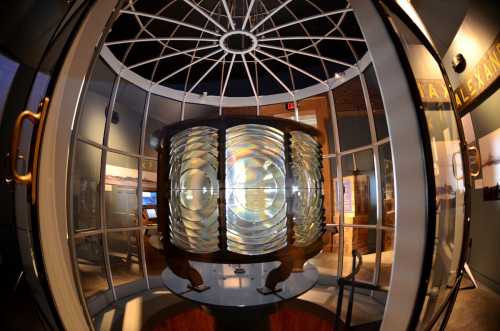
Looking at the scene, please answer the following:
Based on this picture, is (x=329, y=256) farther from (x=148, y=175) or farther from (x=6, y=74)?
(x=6, y=74)

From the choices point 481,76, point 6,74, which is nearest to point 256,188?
point 481,76

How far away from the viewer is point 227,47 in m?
0.63

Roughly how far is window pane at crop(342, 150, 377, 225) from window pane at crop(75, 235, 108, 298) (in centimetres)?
43

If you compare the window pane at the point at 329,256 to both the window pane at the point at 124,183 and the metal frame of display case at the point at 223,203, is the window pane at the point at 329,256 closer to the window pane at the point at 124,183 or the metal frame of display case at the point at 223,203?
the metal frame of display case at the point at 223,203

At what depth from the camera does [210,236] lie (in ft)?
1.12

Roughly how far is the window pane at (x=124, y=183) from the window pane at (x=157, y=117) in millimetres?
32

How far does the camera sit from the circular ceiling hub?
2.02 feet

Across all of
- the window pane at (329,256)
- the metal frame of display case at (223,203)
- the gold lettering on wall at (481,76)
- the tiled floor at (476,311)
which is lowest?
the tiled floor at (476,311)

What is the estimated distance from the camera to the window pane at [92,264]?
0.48m

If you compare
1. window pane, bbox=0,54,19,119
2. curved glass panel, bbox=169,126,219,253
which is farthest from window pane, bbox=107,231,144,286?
window pane, bbox=0,54,19,119

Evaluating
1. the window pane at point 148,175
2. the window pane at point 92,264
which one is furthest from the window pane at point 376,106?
the window pane at point 92,264

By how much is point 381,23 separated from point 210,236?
30 cm

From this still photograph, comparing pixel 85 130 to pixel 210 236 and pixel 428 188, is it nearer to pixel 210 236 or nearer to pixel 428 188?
pixel 210 236

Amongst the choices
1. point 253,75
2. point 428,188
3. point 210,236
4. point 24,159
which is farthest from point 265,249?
point 253,75
